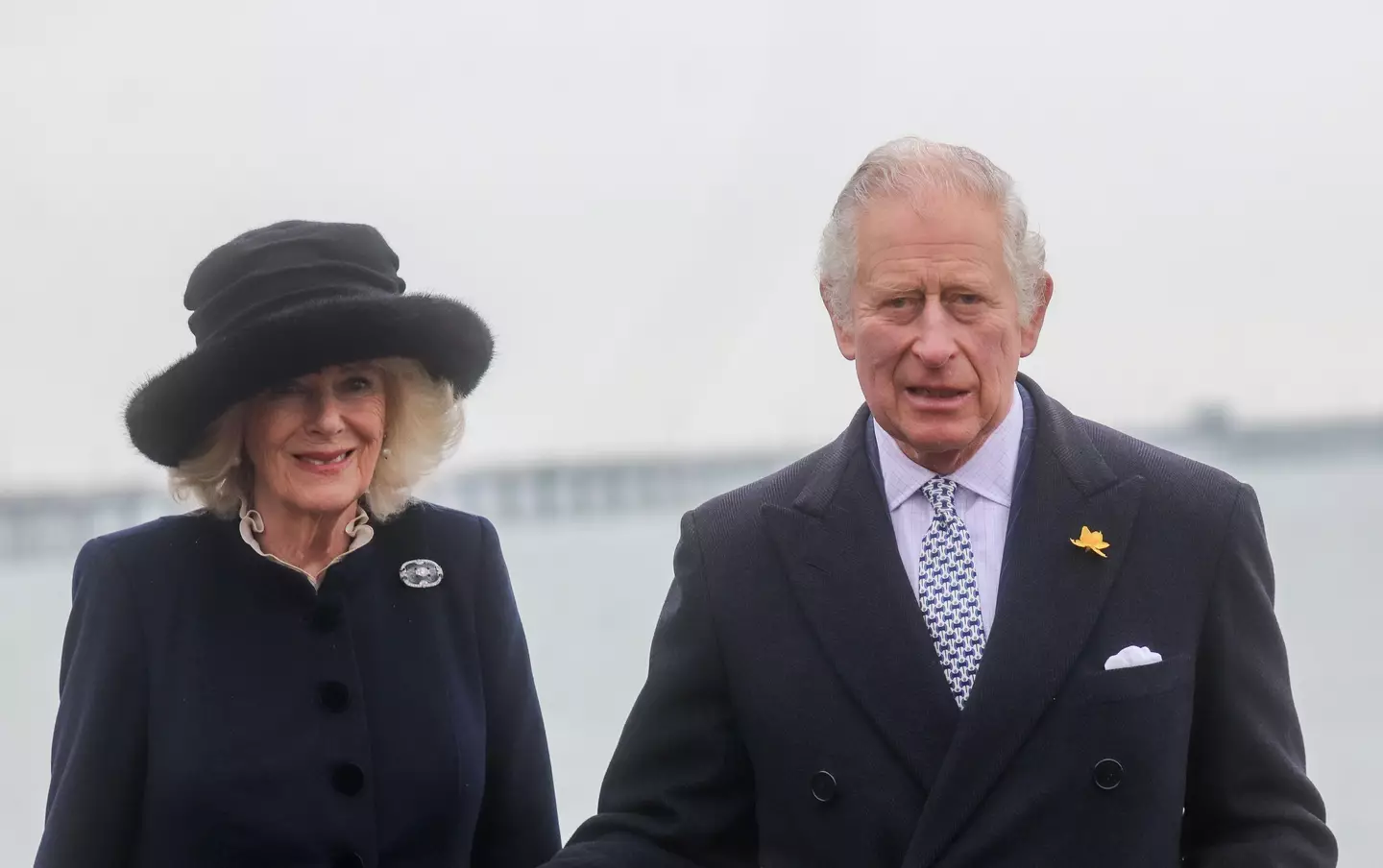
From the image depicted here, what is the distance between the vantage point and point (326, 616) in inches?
99.3

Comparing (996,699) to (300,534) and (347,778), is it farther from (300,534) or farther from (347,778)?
(300,534)

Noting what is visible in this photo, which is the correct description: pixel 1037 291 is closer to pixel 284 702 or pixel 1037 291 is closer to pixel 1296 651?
pixel 284 702

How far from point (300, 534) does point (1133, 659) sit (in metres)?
1.21

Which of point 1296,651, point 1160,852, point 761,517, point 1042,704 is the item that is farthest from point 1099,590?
point 1296,651

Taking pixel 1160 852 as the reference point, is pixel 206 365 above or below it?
above

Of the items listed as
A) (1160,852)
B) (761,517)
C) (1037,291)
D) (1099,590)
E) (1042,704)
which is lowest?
(1160,852)

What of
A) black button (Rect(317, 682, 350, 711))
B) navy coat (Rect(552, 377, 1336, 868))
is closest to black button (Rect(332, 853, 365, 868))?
black button (Rect(317, 682, 350, 711))

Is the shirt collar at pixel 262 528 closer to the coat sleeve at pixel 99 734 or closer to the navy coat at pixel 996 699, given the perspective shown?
the coat sleeve at pixel 99 734

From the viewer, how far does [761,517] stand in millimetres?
2375

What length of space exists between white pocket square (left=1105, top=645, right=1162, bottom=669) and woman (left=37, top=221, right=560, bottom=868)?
94 cm

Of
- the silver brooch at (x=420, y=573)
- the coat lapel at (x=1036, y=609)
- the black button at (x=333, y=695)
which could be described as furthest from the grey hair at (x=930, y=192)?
the black button at (x=333, y=695)

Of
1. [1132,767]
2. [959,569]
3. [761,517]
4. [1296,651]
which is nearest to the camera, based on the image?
[1132,767]

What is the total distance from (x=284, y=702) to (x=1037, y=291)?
3.94ft

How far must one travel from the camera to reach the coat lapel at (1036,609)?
6.91 ft
